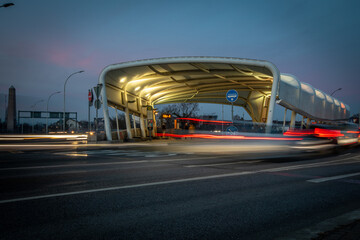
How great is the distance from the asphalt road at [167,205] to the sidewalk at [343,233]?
9.4 inches

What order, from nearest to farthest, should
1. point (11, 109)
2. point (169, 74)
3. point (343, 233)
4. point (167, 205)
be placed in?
point (343, 233), point (167, 205), point (169, 74), point (11, 109)

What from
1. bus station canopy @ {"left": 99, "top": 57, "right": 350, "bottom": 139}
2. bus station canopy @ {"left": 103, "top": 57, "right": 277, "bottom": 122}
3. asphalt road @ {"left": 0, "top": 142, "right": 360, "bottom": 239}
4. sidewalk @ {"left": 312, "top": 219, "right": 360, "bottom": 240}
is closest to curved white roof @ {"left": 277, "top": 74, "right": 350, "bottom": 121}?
bus station canopy @ {"left": 99, "top": 57, "right": 350, "bottom": 139}

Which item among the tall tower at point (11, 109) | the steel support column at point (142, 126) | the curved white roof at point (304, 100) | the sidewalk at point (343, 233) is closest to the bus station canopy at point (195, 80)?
the curved white roof at point (304, 100)

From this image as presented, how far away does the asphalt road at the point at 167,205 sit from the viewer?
3.24 metres

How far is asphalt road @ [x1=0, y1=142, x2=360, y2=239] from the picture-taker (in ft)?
10.6

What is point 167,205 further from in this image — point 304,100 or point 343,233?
point 304,100

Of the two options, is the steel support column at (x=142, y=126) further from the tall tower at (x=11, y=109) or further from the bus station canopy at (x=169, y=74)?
the tall tower at (x=11, y=109)

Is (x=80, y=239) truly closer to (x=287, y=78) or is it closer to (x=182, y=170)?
(x=182, y=170)

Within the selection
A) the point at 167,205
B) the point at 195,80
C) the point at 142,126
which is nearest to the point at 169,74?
the point at 195,80

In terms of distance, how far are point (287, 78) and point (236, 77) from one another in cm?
677

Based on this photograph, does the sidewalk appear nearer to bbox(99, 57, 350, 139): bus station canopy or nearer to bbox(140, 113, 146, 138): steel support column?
bbox(99, 57, 350, 139): bus station canopy

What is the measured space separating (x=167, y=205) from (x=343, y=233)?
2.26 m

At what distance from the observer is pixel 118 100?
34.0 metres

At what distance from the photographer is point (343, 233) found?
320cm
